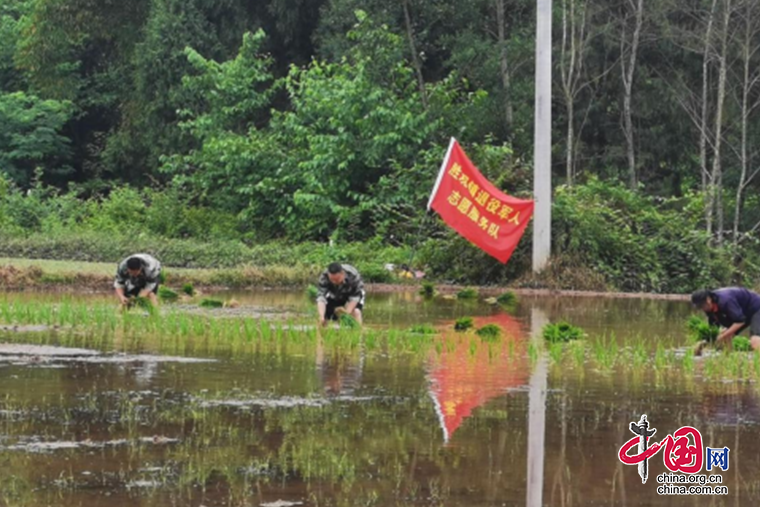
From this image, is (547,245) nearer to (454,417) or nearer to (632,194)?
(632,194)

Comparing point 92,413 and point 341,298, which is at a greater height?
point 341,298

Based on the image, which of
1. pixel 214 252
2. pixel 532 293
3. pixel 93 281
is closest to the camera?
pixel 93 281

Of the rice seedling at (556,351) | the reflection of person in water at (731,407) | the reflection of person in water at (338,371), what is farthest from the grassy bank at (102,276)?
the reflection of person in water at (731,407)

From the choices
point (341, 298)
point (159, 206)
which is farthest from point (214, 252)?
point (341, 298)

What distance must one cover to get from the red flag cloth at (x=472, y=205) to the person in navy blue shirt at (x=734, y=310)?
33.8 ft

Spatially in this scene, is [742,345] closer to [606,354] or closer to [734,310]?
[734,310]

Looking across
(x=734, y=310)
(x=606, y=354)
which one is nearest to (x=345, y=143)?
(x=606, y=354)

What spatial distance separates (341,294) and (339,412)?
237 inches

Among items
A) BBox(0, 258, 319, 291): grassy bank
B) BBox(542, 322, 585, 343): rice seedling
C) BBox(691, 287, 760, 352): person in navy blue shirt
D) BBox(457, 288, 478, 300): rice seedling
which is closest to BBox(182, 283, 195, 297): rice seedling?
BBox(0, 258, 319, 291): grassy bank

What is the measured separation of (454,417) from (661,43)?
25.9m

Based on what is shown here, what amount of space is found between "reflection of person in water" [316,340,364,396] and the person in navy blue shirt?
11.2 feet

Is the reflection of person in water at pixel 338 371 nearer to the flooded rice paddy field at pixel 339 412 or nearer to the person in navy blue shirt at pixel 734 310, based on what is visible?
the flooded rice paddy field at pixel 339 412

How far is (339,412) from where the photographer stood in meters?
10.7

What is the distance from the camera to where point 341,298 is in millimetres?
16734
